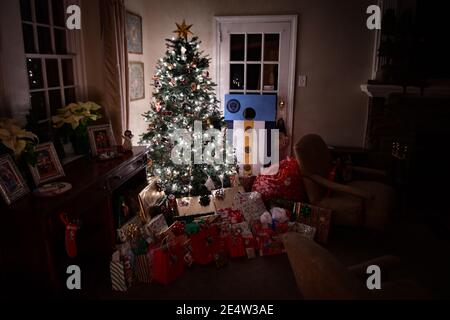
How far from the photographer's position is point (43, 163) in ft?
7.47

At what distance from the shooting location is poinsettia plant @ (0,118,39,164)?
1987 mm

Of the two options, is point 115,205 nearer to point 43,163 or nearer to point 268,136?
point 43,163

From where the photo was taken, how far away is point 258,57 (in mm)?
4508

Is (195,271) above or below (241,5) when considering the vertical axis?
below

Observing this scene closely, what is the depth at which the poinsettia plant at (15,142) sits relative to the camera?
1.99 meters

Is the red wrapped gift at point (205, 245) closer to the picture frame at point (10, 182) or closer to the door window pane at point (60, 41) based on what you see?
the picture frame at point (10, 182)

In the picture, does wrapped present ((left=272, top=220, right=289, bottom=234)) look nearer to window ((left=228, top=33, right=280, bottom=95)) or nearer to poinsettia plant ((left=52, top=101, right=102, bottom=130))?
poinsettia plant ((left=52, top=101, right=102, bottom=130))

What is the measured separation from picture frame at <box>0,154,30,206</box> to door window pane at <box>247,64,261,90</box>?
10.2ft

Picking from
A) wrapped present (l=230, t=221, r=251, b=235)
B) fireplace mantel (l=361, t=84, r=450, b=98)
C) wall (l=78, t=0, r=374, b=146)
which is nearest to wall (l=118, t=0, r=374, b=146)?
wall (l=78, t=0, r=374, b=146)

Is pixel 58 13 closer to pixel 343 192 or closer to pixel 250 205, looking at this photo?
pixel 250 205

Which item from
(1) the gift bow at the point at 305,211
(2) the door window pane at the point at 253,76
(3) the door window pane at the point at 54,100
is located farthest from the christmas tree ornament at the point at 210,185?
(3) the door window pane at the point at 54,100
